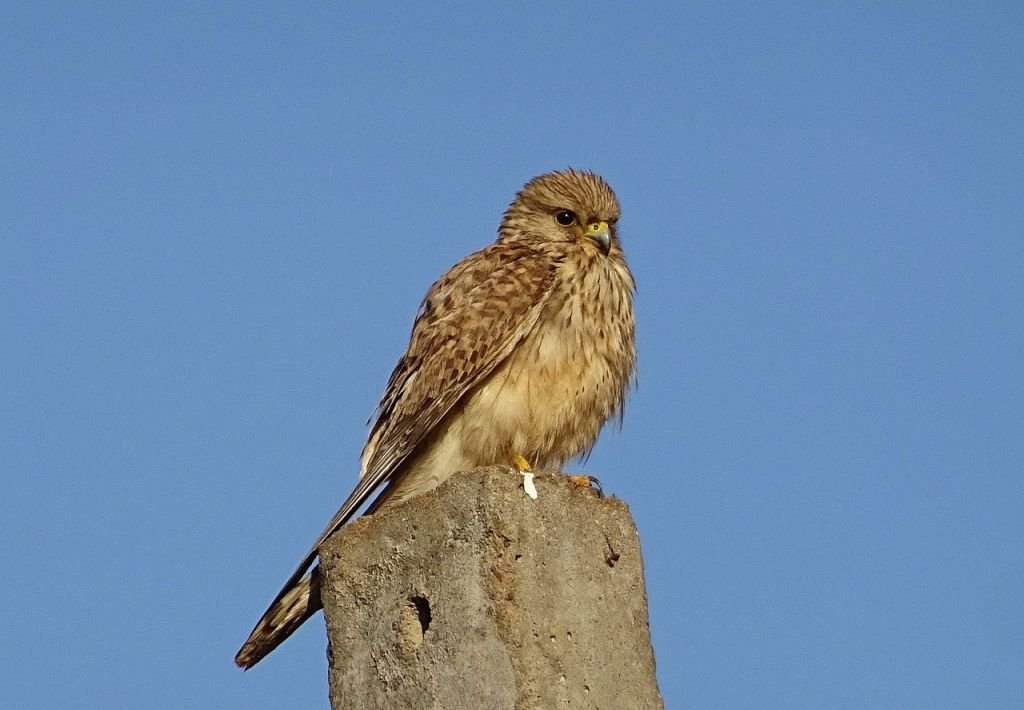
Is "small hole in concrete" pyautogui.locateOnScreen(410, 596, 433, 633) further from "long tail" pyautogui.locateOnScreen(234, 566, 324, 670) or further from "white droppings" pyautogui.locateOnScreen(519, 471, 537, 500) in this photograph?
"long tail" pyautogui.locateOnScreen(234, 566, 324, 670)

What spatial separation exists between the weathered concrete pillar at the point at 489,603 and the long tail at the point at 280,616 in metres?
0.23

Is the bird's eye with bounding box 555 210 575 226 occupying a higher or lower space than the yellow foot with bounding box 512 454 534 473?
higher

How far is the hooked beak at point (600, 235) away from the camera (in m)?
5.84

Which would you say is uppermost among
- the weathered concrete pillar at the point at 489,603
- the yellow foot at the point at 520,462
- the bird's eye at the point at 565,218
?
the bird's eye at the point at 565,218

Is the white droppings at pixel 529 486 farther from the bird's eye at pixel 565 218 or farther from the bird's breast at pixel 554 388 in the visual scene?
the bird's eye at pixel 565 218

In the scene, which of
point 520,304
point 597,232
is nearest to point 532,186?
point 597,232

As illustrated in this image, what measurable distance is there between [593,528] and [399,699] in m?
0.76

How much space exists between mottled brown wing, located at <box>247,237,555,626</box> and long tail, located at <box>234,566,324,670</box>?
435 mm

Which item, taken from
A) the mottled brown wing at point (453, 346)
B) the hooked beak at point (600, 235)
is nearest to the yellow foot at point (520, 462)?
the mottled brown wing at point (453, 346)

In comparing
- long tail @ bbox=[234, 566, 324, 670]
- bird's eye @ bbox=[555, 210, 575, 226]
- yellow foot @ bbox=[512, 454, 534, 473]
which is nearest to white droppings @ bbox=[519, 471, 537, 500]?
yellow foot @ bbox=[512, 454, 534, 473]

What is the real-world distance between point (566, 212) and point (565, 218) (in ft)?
0.09

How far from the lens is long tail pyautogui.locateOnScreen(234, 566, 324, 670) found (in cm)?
467

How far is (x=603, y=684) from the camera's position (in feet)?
13.6

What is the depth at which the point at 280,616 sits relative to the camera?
4.70m
